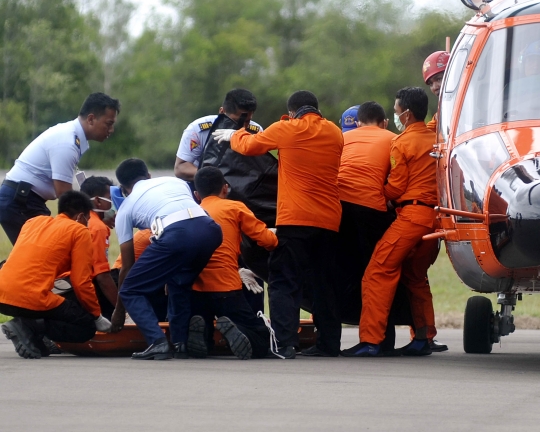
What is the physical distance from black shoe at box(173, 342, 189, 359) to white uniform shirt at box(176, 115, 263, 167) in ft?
7.09

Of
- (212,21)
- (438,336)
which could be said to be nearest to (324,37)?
(212,21)

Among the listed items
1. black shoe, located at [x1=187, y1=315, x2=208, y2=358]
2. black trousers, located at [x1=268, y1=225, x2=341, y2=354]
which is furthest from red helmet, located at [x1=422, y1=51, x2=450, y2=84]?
black shoe, located at [x1=187, y1=315, x2=208, y2=358]

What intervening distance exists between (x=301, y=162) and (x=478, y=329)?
7.76 feet

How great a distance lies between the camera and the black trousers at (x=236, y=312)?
8641 mm

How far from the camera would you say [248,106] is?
30.2 ft

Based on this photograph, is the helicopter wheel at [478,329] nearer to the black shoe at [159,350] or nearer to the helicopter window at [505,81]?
the helicopter window at [505,81]

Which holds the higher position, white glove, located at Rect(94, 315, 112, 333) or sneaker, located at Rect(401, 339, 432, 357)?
white glove, located at Rect(94, 315, 112, 333)

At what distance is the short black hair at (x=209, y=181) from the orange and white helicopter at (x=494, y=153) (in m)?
1.68

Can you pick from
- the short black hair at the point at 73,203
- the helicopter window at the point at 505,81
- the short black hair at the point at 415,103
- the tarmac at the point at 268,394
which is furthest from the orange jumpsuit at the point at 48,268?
the helicopter window at the point at 505,81

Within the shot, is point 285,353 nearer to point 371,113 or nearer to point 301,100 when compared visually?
point 301,100

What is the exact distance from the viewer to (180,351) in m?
8.55

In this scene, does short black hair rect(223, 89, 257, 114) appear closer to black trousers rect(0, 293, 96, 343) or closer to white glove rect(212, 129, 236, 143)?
white glove rect(212, 129, 236, 143)

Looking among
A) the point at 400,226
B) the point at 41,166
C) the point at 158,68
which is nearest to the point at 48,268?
the point at 41,166

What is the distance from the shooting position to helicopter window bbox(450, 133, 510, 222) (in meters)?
7.48
